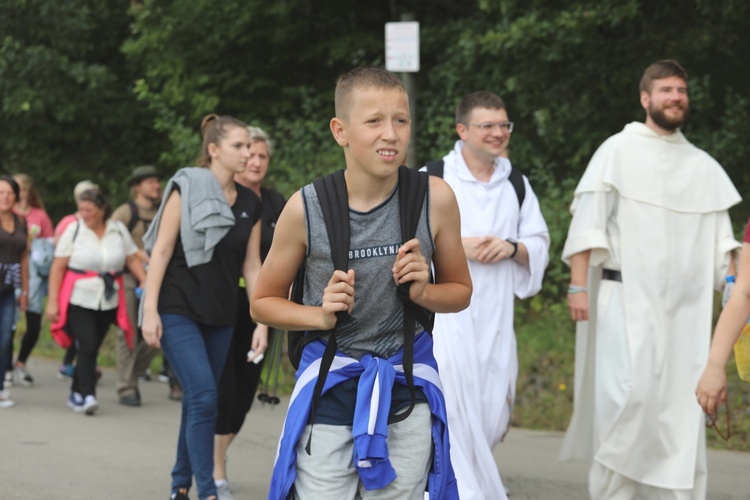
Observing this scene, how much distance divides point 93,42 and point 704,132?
10.3m

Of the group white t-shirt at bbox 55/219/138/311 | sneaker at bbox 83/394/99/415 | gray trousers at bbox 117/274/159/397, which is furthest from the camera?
gray trousers at bbox 117/274/159/397

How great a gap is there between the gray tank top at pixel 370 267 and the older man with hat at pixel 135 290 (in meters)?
7.96

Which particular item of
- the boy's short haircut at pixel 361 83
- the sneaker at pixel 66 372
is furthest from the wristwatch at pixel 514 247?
the sneaker at pixel 66 372

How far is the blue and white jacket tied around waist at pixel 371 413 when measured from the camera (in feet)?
13.9

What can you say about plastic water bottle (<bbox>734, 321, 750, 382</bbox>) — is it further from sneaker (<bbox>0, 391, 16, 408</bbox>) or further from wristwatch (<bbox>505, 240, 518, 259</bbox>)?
sneaker (<bbox>0, 391, 16, 408</bbox>)

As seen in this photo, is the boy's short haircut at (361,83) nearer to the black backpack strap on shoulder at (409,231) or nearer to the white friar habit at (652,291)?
the black backpack strap on shoulder at (409,231)

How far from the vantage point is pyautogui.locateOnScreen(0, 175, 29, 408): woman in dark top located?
11500 mm

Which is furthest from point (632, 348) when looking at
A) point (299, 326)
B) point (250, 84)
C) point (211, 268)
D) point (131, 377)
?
point (250, 84)

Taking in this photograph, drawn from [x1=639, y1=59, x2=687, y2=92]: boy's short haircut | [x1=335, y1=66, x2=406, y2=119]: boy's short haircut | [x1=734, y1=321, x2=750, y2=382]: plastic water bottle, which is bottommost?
[x1=734, y1=321, x2=750, y2=382]: plastic water bottle

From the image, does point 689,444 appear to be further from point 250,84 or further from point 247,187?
point 250,84

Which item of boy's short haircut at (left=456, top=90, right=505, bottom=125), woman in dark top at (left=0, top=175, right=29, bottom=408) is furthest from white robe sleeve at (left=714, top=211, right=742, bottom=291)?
woman in dark top at (left=0, top=175, right=29, bottom=408)

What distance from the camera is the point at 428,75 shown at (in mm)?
18125

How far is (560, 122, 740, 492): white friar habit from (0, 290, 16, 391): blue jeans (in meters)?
5.81

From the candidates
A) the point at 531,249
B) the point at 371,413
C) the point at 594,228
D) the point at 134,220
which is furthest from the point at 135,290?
the point at 371,413
